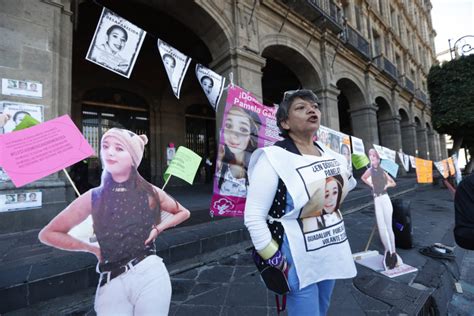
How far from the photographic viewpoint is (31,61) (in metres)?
3.35

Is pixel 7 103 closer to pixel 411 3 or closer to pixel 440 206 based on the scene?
pixel 440 206

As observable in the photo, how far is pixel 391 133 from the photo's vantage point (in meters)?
14.6

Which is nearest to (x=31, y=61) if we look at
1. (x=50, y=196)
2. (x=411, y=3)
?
(x=50, y=196)

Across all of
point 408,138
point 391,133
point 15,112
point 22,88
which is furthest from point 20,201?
point 408,138

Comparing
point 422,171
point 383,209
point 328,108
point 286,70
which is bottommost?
point 383,209

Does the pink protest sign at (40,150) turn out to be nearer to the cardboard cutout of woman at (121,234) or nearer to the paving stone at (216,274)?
the cardboard cutout of woman at (121,234)

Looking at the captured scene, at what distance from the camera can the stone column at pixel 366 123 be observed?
38.6ft

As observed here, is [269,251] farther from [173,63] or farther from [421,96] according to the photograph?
[421,96]

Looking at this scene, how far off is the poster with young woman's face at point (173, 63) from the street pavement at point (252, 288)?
91.5 inches

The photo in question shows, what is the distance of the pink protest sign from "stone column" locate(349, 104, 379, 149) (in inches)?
496

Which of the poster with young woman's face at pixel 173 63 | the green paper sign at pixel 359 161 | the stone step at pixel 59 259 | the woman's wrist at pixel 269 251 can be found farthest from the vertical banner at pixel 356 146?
the woman's wrist at pixel 269 251

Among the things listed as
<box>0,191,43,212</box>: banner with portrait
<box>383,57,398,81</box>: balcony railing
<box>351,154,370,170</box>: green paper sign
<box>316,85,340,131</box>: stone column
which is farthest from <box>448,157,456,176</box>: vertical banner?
<box>383,57,398,81</box>: balcony railing

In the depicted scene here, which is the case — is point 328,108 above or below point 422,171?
above

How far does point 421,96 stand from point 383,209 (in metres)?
23.6
